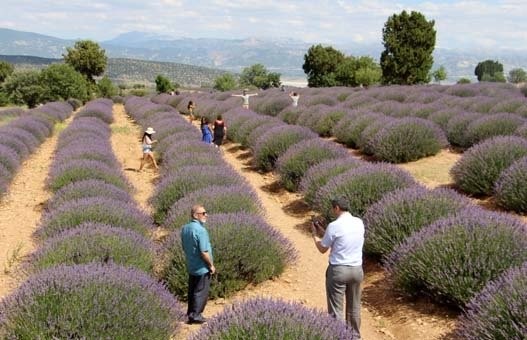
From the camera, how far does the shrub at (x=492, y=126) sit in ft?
37.4

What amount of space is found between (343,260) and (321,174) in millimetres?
4889

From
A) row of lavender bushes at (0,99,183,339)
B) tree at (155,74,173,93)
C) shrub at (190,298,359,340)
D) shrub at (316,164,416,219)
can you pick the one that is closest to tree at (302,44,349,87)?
tree at (155,74,173,93)

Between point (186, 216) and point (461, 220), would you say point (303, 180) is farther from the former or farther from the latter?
point (461, 220)

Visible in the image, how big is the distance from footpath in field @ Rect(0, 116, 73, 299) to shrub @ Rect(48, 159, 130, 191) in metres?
0.65

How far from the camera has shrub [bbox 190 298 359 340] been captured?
3.33 metres

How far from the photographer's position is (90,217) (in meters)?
6.83

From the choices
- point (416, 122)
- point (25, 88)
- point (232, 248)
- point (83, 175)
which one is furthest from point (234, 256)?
point (25, 88)

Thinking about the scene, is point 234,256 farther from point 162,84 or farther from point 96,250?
point 162,84

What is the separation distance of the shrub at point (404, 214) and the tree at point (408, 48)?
119 feet

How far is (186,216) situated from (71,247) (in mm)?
1817

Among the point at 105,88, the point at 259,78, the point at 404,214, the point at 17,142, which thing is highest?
the point at 404,214

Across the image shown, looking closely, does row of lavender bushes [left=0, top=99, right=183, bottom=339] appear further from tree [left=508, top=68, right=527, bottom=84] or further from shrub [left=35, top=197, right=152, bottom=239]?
tree [left=508, top=68, right=527, bottom=84]

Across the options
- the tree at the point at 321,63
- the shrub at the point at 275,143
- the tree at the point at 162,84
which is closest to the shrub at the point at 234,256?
the shrub at the point at 275,143

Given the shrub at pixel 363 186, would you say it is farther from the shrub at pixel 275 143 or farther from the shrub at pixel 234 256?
the shrub at pixel 275 143
